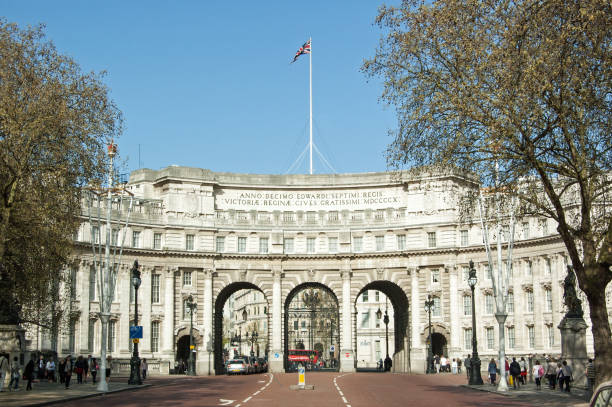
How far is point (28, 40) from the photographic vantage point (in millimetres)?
38375

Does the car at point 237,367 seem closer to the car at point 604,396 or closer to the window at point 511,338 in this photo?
the window at point 511,338

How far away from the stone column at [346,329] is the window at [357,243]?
241 cm

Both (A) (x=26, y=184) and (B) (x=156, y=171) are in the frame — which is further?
(B) (x=156, y=171)

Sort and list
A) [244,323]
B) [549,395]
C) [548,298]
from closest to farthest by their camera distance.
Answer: [549,395] → [548,298] → [244,323]

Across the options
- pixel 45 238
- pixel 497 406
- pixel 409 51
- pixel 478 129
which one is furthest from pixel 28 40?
pixel 497 406

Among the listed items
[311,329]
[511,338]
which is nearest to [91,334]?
[311,329]

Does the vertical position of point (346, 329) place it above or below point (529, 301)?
below

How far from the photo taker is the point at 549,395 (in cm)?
3881

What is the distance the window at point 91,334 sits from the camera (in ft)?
234

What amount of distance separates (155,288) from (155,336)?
15.8 feet

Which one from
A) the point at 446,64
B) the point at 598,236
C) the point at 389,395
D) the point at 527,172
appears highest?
the point at 446,64

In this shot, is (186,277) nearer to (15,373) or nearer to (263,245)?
(263,245)

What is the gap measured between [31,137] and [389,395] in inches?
854

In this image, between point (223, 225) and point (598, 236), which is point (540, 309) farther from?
point (598, 236)
